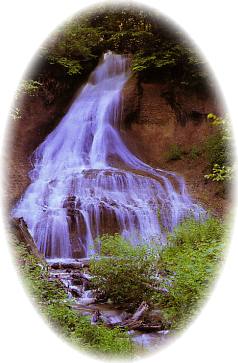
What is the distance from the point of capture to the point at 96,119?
59.8 feet

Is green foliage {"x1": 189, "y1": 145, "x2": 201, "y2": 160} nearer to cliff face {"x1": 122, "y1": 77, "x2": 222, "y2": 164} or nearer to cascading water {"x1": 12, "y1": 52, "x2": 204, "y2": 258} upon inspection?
cliff face {"x1": 122, "y1": 77, "x2": 222, "y2": 164}

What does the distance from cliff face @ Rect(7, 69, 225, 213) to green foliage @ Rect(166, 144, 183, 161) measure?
0.21 m

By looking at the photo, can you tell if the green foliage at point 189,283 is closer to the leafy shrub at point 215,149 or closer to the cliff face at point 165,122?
the leafy shrub at point 215,149

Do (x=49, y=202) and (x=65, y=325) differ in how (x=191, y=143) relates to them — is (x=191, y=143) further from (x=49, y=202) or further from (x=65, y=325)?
(x=65, y=325)

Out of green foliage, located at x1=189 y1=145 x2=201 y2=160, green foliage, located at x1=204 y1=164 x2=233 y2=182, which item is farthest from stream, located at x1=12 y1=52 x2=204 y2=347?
green foliage, located at x1=204 y1=164 x2=233 y2=182

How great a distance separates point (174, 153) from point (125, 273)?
421 inches

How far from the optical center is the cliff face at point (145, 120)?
16688 millimetres

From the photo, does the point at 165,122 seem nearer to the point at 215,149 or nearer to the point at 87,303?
the point at 215,149

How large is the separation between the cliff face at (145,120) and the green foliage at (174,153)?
21 cm

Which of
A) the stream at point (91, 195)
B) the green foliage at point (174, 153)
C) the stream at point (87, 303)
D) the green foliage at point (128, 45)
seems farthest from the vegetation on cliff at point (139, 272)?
the green foliage at point (128, 45)

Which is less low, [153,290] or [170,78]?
[170,78]

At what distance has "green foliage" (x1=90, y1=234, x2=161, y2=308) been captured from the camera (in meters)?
6.73

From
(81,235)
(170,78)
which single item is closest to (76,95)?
(170,78)

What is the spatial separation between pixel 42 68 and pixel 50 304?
16.3 metres
